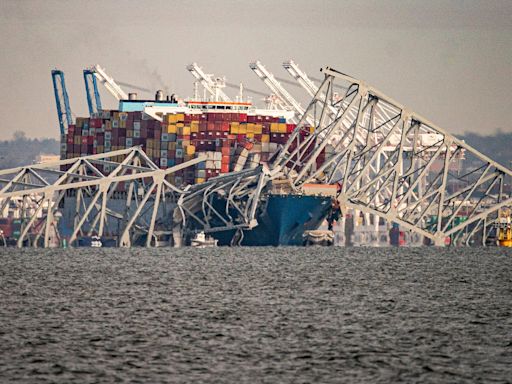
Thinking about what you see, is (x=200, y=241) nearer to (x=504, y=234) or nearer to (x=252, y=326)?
(x=504, y=234)

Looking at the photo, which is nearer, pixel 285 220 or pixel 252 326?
pixel 252 326

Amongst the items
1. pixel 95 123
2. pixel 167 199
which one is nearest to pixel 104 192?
pixel 167 199

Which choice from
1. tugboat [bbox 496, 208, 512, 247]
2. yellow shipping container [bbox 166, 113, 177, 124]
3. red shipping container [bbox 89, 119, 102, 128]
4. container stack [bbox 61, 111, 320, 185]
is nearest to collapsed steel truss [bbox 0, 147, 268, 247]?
container stack [bbox 61, 111, 320, 185]

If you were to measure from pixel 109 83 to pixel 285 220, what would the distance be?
65885mm

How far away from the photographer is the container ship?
137 m

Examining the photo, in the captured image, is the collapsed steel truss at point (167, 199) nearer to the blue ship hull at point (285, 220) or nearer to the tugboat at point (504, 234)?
the blue ship hull at point (285, 220)

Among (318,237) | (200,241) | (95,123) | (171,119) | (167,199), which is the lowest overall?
(200,241)

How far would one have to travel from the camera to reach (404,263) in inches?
4604

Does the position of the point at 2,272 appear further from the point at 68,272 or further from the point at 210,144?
the point at 210,144

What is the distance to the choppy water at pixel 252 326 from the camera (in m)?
41.1

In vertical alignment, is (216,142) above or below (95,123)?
below

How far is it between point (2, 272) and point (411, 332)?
48.1 m

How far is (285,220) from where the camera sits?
5394 inches

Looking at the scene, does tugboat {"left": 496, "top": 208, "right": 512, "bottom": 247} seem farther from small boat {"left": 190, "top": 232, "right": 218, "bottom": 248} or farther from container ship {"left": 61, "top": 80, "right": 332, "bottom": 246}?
small boat {"left": 190, "top": 232, "right": 218, "bottom": 248}
